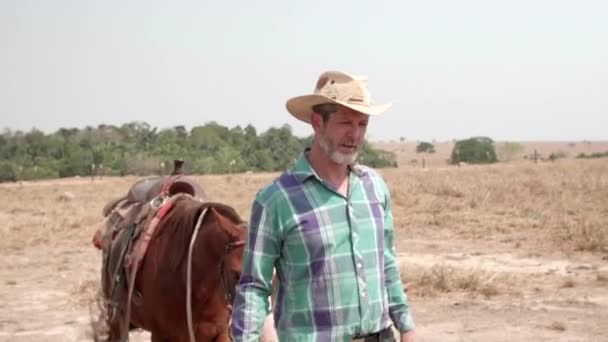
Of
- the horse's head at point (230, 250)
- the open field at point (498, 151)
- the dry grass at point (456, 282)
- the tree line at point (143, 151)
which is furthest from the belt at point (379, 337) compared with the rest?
the open field at point (498, 151)

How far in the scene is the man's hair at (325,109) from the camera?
269cm

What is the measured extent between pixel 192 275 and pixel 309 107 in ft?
7.13

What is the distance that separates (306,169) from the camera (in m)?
2.70

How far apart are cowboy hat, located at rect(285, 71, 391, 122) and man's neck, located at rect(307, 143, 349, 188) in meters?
0.18

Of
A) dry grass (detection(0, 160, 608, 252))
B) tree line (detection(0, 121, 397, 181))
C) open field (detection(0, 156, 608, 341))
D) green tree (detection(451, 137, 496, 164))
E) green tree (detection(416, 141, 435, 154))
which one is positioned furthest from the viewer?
green tree (detection(416, 141, 435, 154))

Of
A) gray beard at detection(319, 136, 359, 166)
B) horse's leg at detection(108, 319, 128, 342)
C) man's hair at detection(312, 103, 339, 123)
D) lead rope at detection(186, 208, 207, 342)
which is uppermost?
man's hair at detection(312, 103, 339, 123)

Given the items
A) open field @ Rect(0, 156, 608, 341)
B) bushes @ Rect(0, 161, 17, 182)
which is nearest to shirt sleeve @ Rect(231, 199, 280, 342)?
open field @ Rect(0, 156, 608, 341)

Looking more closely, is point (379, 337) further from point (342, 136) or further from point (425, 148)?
point (425, 148)

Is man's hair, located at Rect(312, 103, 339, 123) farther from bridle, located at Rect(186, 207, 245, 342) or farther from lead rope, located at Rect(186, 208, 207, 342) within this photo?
lead rope, located at Rect(186, 208, 207, 342)

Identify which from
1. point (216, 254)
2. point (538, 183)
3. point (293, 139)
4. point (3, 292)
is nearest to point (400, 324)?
point (216, 254)

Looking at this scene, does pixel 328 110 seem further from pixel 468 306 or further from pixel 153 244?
pixel 468 306

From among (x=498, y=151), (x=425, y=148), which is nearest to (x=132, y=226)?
(x=498, y=151)

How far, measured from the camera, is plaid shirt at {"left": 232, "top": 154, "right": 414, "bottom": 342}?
261 centimetres

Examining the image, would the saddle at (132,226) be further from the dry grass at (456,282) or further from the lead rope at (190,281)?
the dry grass at (456,282)
